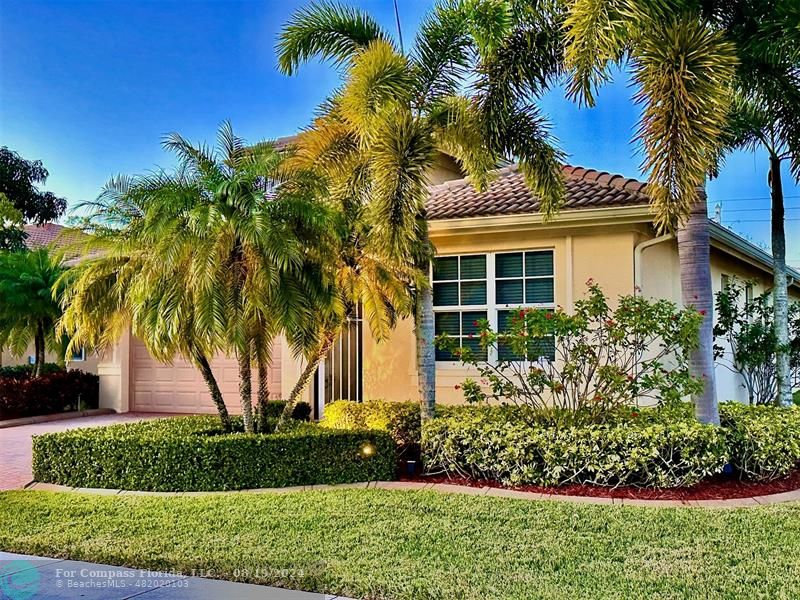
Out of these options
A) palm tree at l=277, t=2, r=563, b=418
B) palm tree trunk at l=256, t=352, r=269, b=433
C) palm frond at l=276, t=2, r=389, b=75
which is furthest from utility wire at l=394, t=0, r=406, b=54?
palm tree trunk at l=256, t=352, r=269, b=433

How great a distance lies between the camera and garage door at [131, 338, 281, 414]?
50.9 ft

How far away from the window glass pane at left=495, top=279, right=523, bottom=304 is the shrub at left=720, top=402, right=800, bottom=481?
414 centimetres

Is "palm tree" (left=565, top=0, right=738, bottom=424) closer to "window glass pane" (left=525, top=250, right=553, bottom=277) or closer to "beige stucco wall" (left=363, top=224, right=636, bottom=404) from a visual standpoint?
"beige stucco wall" (left=363, top=224, right=636, bottom=404)

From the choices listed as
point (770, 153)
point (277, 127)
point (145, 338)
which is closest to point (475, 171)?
point (145, 338)

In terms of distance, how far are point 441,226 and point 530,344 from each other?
3791 millimetres

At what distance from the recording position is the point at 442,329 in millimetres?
12281

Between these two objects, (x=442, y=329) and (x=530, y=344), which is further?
→ (x=442, y=329)

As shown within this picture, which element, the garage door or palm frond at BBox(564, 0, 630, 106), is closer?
palm frond at BBox(564, 0, 630, 106)

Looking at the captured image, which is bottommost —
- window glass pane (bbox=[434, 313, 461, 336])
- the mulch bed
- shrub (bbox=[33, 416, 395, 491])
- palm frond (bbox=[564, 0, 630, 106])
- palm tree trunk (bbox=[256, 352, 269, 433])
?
the mulch bed

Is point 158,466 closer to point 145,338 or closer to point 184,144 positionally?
point 145,338

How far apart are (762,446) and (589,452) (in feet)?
7.39

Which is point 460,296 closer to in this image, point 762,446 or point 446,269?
point 446,269

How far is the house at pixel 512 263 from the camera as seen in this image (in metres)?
11.0

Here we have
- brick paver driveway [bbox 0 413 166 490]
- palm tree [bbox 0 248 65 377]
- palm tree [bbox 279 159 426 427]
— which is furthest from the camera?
palm tree [bbox 0 248 65 377]
